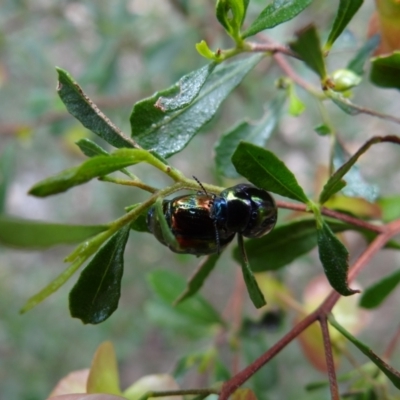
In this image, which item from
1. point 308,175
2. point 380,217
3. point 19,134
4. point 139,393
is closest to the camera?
point 139,393

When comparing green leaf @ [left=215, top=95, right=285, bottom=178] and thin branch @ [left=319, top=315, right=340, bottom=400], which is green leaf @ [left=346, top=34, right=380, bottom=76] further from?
thin branch @ [left=319, top=315, right=340, bottom=400]

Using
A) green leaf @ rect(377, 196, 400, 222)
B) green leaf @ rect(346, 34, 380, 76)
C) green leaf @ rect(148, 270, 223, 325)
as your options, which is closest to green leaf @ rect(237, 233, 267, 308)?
green leaf @ rect(346, 34, 380, 76)

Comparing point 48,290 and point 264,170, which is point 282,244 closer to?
point 264,170

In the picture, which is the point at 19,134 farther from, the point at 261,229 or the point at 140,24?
the point at 261,229

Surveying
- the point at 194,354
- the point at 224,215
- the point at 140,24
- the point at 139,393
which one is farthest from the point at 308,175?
the point at 224,215

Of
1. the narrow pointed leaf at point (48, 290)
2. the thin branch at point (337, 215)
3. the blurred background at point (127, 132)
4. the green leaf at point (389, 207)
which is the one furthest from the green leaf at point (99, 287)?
the blurred background at point (127, 132)
